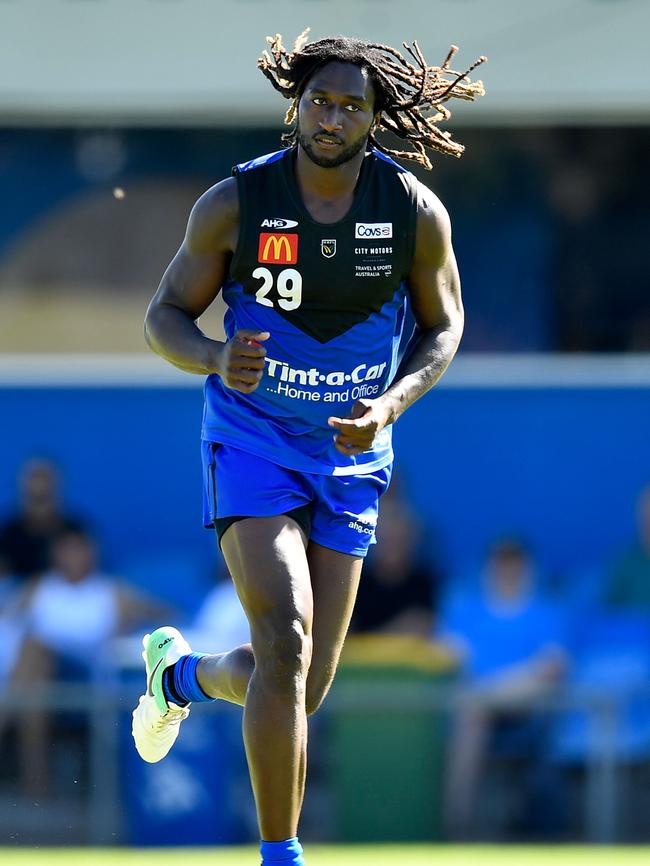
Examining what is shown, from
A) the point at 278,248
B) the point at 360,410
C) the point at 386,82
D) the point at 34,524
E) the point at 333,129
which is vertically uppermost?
the point at 386,82

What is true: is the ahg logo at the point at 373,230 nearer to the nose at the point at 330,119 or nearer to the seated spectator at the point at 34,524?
the nose at the point at 330,119

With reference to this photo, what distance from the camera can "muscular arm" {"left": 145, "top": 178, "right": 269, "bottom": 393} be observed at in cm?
494

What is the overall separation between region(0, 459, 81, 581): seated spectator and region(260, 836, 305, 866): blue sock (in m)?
5.53

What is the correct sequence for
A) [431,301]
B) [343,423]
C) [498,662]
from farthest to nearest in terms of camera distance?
[498,662] → [431,301] → [343,423]

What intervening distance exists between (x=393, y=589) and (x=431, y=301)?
Answer: 4.86 metres

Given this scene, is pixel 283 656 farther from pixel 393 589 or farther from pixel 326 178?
pixel 393 589

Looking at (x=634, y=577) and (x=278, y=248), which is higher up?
(x=278, y=248)

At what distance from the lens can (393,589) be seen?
32.5 feet

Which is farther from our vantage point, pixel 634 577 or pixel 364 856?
pixel 634 577

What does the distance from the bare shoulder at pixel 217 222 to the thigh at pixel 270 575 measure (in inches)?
31.7

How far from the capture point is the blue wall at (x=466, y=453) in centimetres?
1061

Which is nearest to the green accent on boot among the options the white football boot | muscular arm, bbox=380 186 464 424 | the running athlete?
the white football boot

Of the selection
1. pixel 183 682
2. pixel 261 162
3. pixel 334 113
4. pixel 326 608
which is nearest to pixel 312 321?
pixel 261 162

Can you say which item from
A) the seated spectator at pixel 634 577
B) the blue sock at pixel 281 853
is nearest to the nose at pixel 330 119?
the blue sock at pixel 281 853
